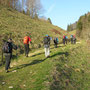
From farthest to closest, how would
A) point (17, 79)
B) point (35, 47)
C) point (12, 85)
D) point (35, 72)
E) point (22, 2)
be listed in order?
point (22, 2) < point (35, 47) < point (35, 72) < point (17, 79) < point (12, 85)

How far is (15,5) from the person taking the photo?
156 ft

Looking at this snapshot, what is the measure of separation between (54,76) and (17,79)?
2.51 metres

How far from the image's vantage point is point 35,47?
18719 millimetres

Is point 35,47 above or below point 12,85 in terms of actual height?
above


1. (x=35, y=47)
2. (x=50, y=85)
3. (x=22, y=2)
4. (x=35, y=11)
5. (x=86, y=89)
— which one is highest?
(x=22, y=2)

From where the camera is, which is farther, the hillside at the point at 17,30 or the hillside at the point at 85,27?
the hillside at the point at 85,27

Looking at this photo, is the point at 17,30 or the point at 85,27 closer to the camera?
the point at 17,30

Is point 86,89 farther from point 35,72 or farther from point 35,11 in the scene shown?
point 35,11

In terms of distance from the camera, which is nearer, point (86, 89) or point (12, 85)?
point (12, 85)

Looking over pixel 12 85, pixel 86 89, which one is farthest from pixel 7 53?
pixel 86 89

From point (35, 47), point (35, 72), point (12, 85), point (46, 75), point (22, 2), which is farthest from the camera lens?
point (22, 2)

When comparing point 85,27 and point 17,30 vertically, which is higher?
point 85,27

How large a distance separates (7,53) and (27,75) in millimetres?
2274

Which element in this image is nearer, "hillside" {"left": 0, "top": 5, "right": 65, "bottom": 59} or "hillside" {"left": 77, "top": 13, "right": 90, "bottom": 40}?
"hillside" {"left": 0, "top": 5, "right": 65, "bottom": 59}
